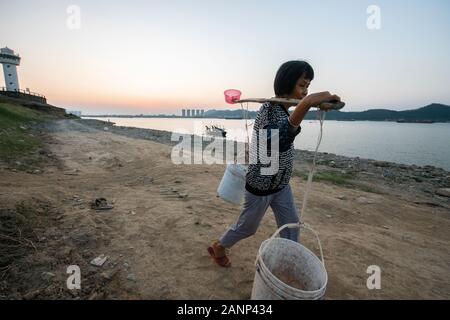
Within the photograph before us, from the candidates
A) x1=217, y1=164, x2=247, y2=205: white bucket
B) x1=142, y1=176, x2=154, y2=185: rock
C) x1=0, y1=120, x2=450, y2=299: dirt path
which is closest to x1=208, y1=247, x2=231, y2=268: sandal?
x1=0, y1=120, x2=450, y2=299: dirt path

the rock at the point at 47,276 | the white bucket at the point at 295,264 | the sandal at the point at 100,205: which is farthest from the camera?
the sandal at the point at 100,205

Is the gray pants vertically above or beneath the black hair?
beneath

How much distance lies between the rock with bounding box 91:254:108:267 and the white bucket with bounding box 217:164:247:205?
64.5 inches

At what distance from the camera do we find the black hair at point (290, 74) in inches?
90.5

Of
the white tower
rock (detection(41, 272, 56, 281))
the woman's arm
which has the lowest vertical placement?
rock (detection(41, 272, 56, 281))

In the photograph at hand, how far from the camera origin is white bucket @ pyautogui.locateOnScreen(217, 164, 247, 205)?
3.29 meters

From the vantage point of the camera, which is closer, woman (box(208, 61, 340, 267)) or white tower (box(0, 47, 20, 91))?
woman (box(208, 61, 340, 267))

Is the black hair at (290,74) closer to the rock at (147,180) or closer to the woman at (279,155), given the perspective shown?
the woman at (279,155)

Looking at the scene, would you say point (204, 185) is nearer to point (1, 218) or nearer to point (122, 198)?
point (122, 198)

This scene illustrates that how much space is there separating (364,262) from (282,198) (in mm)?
1986

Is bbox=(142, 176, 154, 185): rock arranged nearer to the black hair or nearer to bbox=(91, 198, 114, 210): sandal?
bbox=(91, 198, 114, 210): sandal

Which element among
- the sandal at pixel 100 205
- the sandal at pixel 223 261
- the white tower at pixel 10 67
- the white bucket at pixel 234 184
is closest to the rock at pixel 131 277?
the sandal at pixel 223 261

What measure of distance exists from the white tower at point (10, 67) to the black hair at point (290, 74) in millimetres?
64763
